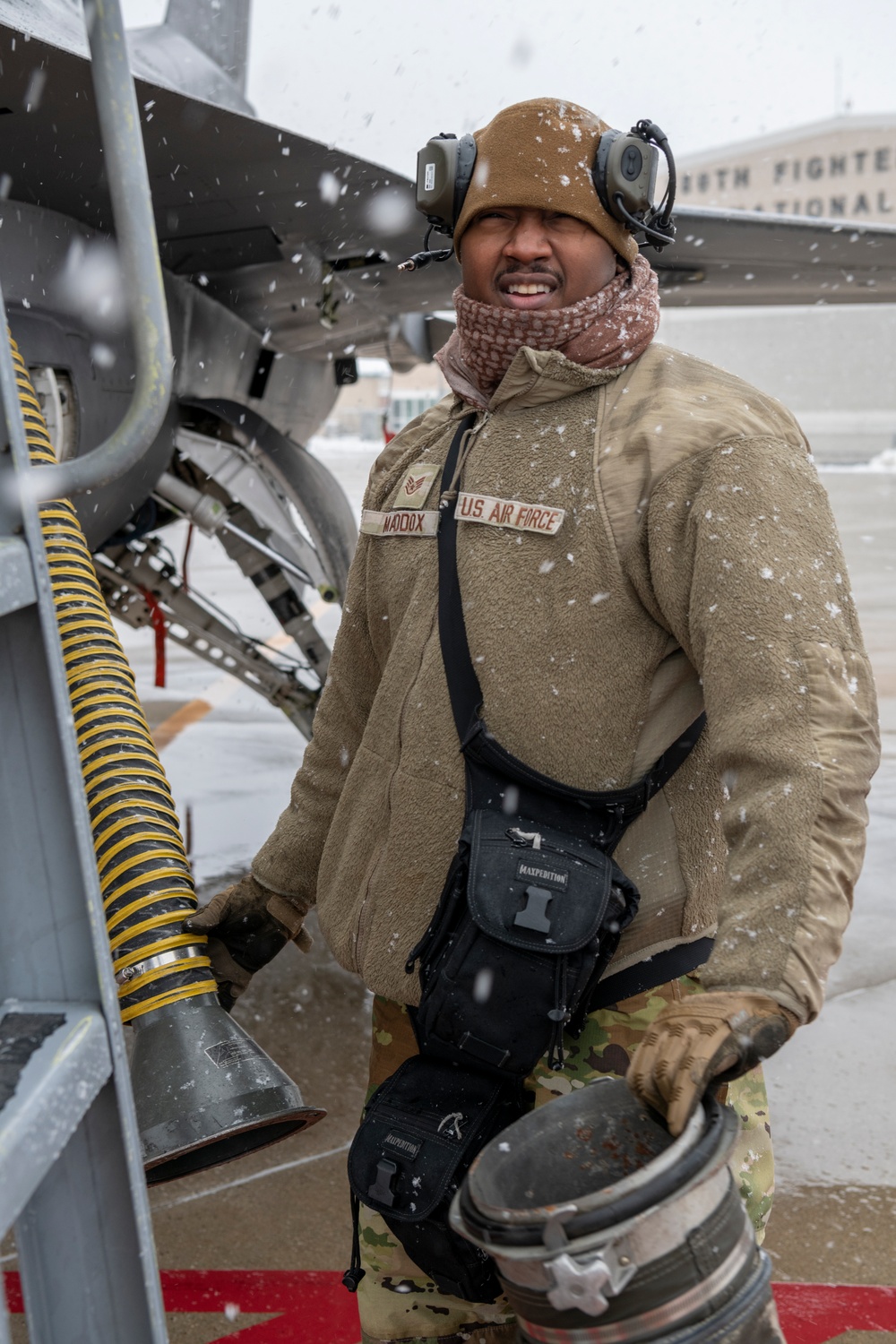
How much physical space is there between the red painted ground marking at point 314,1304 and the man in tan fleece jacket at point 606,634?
0.79 metres

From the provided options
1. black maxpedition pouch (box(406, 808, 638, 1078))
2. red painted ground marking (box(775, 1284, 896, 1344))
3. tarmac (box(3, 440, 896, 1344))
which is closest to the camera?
black maxpedition pouch (box(406, 808, 638, 1078))

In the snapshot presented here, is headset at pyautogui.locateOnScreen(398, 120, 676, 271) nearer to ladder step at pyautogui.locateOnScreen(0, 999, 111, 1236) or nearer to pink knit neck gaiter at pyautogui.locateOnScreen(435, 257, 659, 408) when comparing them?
pink knit neck gaiter at pyautogui.locateOnScreen(435, 257, 659, 408)

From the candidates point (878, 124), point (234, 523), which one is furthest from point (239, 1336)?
point (878, 124)

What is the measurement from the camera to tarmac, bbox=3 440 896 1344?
289 centimetres

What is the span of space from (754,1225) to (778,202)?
4918cm

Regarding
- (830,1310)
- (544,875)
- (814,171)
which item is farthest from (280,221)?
(814,171)

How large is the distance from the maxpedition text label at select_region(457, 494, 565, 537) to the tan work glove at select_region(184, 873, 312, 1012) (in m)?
0.82

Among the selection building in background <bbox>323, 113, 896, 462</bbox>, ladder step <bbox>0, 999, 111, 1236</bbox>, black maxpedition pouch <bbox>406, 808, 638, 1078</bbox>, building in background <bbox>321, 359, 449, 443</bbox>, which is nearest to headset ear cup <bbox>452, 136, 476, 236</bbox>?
black maxpedition pouch <bbox>406, 808, 638, 1078</bbox>

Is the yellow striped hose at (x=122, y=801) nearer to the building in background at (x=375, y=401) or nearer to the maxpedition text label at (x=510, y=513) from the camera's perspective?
the maxpedition text label at (x=510, y=513)

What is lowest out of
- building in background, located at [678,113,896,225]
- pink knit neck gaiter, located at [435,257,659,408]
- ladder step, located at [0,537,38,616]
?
ladder step, located at [0,537,38,616]

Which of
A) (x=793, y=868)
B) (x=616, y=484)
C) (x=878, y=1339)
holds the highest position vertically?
(x=616, y=484)

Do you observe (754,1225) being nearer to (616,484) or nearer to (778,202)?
(616,484)

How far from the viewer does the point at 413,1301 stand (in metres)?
1.94

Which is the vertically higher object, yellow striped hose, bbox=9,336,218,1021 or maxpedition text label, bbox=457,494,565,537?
maxpedition text label, bbox=457,494,565,537
